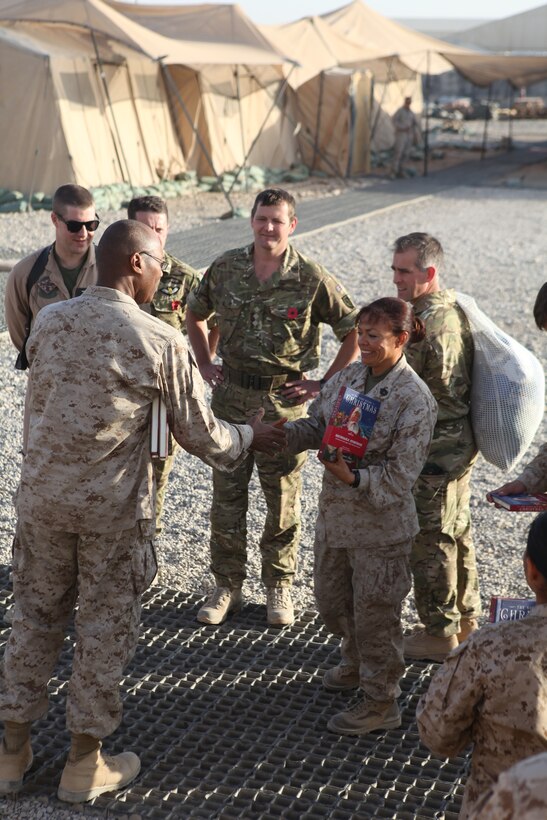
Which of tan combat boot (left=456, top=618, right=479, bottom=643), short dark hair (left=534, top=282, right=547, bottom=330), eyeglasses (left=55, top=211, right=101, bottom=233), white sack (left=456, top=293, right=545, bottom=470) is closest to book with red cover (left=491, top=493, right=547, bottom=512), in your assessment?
short dark hair (left=534, top=282, right=547, bottom=330)

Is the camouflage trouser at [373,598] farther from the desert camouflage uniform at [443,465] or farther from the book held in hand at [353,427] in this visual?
the desert camouflage uniform at [443,465]

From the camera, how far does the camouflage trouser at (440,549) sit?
4145 mm

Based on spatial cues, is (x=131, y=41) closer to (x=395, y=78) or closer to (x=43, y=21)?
(x=43, y=21)

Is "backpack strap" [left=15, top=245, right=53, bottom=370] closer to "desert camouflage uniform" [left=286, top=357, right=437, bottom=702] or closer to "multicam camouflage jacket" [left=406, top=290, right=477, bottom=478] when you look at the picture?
"desert camouflage uniform" [left=286, top=357, right=437, bottom=702]

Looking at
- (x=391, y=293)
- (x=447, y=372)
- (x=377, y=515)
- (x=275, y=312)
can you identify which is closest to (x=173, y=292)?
(x=275, y=312)

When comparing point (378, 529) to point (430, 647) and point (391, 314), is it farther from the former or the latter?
point (430, 647)

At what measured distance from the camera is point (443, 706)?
95.0 inches

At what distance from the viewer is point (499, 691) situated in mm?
2316

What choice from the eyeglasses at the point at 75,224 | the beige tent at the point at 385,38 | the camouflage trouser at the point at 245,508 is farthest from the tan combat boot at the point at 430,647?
the beige tent at the point at 385,38

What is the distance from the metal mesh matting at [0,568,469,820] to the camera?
130 inches

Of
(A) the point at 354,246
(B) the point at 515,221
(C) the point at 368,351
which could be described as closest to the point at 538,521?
(C) the point at 368,351

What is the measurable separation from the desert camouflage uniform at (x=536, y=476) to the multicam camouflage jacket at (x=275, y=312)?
125 centimetres

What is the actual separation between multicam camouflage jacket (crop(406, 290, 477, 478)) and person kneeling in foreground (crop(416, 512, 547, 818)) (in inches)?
67.0

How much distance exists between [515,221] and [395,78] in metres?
12.4
